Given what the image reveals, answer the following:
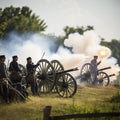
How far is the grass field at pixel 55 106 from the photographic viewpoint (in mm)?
6113

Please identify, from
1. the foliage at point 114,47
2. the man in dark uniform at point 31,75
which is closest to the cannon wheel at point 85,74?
the man in dark uniform at point 31,75

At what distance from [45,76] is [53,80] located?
0.27 meters

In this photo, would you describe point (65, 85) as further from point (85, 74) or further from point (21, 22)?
point (21, 22)

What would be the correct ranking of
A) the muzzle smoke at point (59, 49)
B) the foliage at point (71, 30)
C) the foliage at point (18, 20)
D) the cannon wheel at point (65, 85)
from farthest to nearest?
the foliage at point (71, 30), the muzzle smoke at point (59, 49), the foliage at point (18, 20), the cannon wheel at point (65, 85)

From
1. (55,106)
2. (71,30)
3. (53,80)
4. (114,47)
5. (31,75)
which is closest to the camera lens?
(55,106)

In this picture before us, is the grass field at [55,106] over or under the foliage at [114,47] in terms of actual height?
under

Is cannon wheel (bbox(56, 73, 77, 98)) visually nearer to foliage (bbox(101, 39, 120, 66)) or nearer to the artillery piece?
the artillery piece

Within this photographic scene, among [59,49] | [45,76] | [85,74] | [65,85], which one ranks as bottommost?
[65,85]

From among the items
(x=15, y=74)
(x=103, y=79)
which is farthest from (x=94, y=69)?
(x=15, y=74)

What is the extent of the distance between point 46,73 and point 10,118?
95.6 inches

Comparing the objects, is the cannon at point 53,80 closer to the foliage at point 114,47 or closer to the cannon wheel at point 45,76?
the cannon wheel at point 45,76

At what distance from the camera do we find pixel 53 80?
8.06 meters

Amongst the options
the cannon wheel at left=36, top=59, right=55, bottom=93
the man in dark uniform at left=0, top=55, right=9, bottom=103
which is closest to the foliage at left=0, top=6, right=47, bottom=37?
the cannon wheel at left=36, top=59, right=55, bottom=93

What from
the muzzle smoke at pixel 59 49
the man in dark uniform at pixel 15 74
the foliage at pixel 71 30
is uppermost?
the foliage at pixel 71 30
